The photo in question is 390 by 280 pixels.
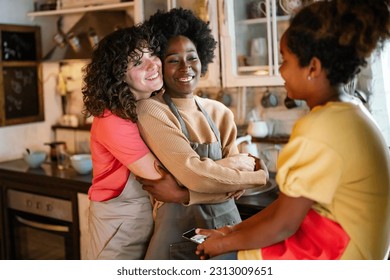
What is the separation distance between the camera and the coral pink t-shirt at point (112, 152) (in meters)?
1.37

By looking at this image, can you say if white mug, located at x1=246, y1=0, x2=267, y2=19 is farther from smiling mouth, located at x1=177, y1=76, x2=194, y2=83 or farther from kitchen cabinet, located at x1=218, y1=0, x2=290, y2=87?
smiling mouth, located at x1=177, y1=76, x2=194, y2=83

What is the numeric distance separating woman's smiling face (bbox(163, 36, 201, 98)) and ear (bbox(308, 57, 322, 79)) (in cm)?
60

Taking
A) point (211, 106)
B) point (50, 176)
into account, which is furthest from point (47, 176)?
point (211, 106)

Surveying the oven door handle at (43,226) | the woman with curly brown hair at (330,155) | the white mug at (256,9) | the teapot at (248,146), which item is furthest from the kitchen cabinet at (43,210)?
the woman with curly brown hair at (330,155)

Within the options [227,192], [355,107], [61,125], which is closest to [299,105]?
[227,192]

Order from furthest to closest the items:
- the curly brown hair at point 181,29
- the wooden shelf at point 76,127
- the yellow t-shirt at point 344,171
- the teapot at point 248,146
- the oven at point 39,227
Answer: the wooden shelf at point 76,127
the oven at point 39,227
the teapot at point 248,146
the curly brown hair at point 181,29
the yellow t-shirt at point 344,171

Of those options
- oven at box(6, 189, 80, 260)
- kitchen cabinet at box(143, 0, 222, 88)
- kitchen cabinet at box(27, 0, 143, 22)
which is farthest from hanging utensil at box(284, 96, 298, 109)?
oven at box(6, 189, 80, 260)

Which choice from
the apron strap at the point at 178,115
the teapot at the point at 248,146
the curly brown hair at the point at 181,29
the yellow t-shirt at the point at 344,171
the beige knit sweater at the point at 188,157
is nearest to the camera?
the yellow t-shirt at the point at 344,171

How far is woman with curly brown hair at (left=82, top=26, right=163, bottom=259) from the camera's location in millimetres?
1375

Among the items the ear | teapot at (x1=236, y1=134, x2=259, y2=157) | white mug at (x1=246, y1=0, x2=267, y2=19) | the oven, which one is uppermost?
white mug at (x1=246, y1=0, x2=267, y2=19)

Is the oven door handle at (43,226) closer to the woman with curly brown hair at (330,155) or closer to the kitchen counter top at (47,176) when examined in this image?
the kitchen counter top at (47,176)

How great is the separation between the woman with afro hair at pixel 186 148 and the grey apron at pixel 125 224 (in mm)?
80

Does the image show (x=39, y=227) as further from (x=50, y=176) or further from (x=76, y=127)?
(x=76, y=127)

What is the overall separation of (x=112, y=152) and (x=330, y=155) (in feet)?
2.42
